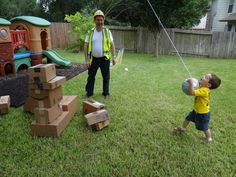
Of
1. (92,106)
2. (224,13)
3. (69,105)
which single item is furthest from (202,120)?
(224,13)

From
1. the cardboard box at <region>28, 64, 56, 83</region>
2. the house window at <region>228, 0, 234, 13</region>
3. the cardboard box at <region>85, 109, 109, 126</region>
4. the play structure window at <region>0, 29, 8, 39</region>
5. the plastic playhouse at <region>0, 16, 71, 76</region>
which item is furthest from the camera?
the house window at <region>228, 0, 234, 13</region>

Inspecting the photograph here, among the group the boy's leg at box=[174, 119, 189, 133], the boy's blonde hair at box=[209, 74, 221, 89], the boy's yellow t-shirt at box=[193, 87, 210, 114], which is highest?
the boy's blonde hair at box=[209, 74, 221, 89]

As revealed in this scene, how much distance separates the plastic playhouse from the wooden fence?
575 cm

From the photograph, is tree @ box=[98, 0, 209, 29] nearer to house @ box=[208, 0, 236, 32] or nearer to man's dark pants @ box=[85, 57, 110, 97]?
house @ box=[208, 0, 236, 32]

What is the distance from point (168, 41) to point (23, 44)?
8398 millimetres

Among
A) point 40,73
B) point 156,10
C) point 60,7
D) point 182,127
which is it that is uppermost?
point 60,7

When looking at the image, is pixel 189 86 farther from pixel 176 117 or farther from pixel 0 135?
pixel 0 135

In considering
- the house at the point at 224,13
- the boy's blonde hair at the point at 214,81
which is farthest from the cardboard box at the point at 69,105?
the house at the point at 224,13

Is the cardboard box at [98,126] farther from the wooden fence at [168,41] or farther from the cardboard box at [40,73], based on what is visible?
the wooden fence at [168,41]

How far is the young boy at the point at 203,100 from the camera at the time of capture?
2.43 m

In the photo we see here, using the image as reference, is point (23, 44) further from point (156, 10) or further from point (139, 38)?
point (139, 38)

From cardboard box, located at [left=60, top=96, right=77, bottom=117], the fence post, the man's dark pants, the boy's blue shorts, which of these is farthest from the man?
the fence post

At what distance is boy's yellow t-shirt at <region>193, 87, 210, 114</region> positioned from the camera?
2457 millimetres

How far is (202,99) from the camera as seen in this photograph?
2.56 m
